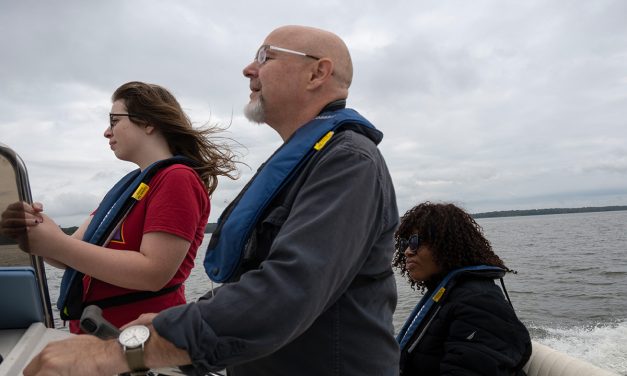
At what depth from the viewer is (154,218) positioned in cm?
196

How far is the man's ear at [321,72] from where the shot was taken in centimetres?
164

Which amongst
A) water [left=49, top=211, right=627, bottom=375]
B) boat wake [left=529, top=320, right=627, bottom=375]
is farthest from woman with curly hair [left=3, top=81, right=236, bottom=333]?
boat wake [left=529, top=320, right=627, bottom=375]

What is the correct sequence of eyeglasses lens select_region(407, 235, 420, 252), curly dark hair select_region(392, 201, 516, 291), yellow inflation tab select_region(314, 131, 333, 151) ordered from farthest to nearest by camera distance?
eyeglasses lens select_region(407, 235, 420, 252), curly dark hair select_region(392, 201, 516, 291), yellow inflation tab select_region(314, 131, 333, 151)

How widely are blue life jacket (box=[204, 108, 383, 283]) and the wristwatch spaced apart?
38 cm

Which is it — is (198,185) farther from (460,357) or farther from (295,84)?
(460,357)

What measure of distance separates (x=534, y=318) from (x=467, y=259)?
799cm

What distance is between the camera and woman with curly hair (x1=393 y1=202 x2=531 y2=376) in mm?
2602

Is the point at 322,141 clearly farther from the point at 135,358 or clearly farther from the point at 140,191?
the point at 140,191

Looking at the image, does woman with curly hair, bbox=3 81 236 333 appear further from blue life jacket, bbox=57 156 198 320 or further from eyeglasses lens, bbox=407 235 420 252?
eyeglasses lens, bbox=407 235 420 252

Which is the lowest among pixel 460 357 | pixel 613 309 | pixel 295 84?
pixel 613 309

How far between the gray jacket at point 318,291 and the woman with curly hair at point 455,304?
1.27m

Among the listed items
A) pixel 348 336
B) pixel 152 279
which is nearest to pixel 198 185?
pixel 152 279

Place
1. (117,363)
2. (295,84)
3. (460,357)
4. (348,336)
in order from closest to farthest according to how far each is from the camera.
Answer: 1. (117,363)
2. (348,336)
3. (295,84)
4. (460,357)

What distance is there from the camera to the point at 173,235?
195cm
